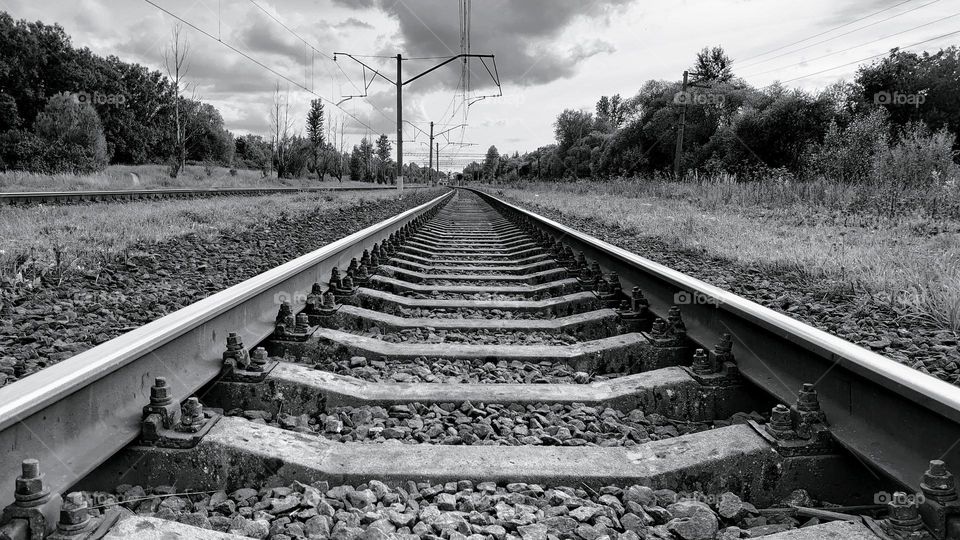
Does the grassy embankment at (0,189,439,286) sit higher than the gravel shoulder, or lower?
higher

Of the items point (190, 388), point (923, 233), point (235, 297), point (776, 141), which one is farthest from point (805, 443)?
point (776, 141)

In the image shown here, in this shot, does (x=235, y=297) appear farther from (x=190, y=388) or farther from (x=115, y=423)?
(x=115, y=423)

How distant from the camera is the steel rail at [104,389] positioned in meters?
1.32

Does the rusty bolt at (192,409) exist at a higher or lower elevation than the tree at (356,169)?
lower

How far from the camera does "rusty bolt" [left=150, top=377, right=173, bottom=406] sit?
1706mm

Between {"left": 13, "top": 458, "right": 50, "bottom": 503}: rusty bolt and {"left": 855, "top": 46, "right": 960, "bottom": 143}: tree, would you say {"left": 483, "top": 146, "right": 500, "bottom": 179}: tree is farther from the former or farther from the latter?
{"left": 13, "top": 458, "right": 50, "bottom": 503}: rusty bolt

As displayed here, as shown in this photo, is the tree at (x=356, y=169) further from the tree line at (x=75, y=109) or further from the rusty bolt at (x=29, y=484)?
the rusty bolt at (x=29, y=484)

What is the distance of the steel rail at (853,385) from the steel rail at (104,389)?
1880mm

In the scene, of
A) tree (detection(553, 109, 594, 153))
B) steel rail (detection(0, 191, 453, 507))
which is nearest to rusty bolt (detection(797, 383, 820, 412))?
steel rail (detection(0, 191, 453, 507))

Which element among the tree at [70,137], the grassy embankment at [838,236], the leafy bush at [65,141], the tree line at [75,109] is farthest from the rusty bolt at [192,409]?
the leafy bush at [65,141]

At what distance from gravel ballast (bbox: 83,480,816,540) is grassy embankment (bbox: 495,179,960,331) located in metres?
2.24

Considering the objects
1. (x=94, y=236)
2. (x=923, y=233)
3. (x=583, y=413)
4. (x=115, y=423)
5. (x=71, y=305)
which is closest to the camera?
(x=115, y=423)

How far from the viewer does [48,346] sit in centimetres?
259

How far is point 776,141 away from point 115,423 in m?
40.0
